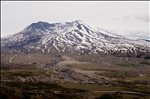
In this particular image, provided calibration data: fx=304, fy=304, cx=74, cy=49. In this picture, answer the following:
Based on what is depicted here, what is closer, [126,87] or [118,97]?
[118,97]

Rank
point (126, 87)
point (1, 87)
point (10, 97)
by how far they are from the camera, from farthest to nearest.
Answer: point (126, 87) < point (1, 87) < point (10, 97)

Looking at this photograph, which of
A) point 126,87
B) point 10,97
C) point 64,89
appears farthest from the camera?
point 126,87

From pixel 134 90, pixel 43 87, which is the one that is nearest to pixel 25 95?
pixel 43 87

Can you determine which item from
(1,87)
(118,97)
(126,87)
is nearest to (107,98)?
(118,97)

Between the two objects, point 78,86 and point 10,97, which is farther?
point 78,86

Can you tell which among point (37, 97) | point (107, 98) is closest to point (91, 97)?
point (107, 98)

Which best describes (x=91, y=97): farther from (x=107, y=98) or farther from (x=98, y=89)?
(x=98, y=89)

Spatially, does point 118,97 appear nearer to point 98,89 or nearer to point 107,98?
point 107,98

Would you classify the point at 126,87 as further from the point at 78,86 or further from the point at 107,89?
the point at 78,86

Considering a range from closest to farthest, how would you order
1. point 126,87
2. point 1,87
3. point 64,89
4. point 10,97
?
point 10,97, point 1,87, point 64,89, point 126,87
